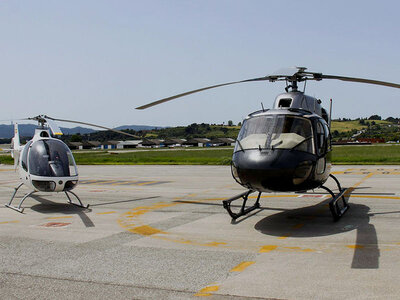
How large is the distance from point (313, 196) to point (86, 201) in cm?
861

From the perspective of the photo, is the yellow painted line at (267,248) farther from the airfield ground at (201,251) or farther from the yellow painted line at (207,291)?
the yellow painted line at (207,291)

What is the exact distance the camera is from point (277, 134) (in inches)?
384

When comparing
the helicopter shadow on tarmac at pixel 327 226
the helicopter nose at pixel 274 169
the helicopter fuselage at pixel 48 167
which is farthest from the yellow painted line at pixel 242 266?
the helicopter fuselage at pixel 48 167

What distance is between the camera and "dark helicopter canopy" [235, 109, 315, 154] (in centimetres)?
958

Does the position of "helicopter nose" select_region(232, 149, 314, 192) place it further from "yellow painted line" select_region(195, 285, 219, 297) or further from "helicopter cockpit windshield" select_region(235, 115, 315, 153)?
"yellow painted line" select_region(195, 285, 219, 297)

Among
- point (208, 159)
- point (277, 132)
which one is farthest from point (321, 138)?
point (208, 159)

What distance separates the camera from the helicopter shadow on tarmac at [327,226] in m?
7.61

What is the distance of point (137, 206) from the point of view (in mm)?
14672

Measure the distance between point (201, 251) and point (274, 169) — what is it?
2346 mm

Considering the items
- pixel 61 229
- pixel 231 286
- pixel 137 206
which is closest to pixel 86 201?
pixel 137 206

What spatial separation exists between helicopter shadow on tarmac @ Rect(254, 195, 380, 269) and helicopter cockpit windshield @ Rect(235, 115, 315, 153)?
192 cm

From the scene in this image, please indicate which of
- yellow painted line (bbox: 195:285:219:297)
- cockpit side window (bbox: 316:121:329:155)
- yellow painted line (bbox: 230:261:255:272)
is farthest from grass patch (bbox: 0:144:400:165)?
yellow painted line (bbox: 195:285:219:297)

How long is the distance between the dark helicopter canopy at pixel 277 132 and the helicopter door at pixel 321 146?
0.35m

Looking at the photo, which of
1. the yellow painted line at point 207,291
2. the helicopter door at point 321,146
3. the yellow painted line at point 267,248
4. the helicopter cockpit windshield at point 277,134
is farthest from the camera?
the helicopter door at point 321,146
